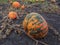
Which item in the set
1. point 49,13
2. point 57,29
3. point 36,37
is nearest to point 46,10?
point 49,13

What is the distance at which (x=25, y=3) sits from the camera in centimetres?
550

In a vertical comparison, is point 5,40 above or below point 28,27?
below

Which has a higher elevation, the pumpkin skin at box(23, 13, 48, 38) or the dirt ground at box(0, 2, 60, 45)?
the pumpkin skin at box(23, 13, 48, 38)

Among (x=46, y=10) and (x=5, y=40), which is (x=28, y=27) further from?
(x=46, y=10)

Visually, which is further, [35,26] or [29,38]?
[29,38]

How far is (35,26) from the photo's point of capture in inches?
143

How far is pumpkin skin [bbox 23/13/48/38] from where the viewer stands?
3629mm

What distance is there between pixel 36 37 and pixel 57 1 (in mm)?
2360

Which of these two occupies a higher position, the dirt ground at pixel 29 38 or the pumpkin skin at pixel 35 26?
the pumpkin skin at pixel 35 26

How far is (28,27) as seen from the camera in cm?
366

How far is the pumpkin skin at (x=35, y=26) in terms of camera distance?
11.9 feet

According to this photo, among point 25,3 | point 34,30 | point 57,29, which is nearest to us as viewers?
point 34,30

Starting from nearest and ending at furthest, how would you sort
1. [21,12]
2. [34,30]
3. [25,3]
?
[34,30] → [21,12] → [25,3]

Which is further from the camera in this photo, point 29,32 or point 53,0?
point 53,0
